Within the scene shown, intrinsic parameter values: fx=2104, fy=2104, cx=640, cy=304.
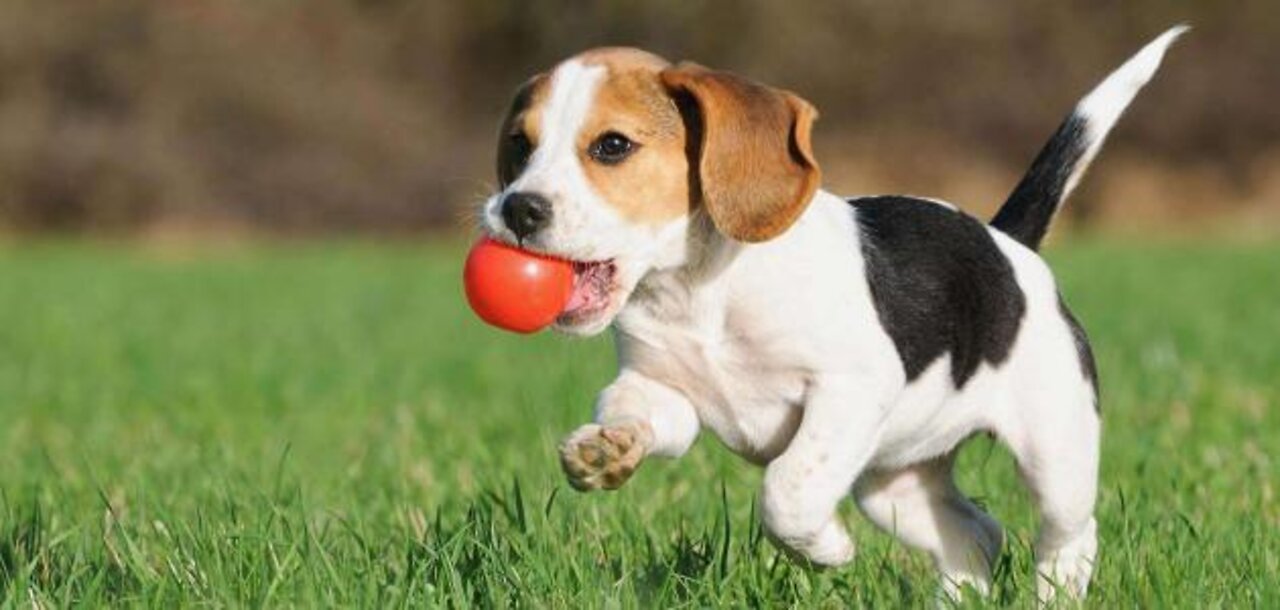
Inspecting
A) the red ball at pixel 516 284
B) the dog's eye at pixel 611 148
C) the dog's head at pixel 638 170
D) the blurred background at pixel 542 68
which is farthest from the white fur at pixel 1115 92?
the blurred background at pixel 542 68

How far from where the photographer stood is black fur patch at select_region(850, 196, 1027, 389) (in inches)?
183

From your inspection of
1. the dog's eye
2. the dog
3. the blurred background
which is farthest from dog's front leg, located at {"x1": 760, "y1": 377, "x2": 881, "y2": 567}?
the blurred background

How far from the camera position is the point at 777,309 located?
176 inches

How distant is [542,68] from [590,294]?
3444 centimetres

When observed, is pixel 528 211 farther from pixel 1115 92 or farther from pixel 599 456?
pixel 1115 92

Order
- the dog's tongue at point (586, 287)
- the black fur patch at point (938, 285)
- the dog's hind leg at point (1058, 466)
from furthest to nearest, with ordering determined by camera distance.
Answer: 1. the dog's hind leg at point (1058, 466)
2. the black fur patch at point (938, 285)
3. the dog's tongue at point (586, 287)

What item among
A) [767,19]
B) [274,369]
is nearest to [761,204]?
[274,369]

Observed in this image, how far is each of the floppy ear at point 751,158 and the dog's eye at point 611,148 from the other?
0.52ft

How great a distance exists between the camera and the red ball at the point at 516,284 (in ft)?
14.0

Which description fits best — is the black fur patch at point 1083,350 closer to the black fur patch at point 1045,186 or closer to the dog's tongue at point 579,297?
the black fur patch at point 1045,186

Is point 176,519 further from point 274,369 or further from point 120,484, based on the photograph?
point 274,369

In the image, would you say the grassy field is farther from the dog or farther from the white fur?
the white fur

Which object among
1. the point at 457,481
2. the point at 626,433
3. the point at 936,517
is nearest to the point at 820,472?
the point at 626,433

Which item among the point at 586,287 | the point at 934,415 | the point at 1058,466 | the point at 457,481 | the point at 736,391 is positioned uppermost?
the point at 586,287
